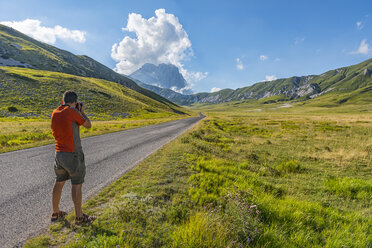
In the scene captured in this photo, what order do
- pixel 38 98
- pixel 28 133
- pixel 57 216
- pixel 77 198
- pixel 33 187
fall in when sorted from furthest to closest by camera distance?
pixel 38 98
pixel 28 133
pixel 33 187
pixel 57 216
pixel 77 198

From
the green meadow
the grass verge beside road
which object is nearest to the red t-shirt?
the green meadow

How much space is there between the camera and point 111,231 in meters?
3.24

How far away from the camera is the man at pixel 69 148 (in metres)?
3.58

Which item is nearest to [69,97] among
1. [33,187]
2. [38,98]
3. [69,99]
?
[69,99]

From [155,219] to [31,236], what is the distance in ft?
8.60

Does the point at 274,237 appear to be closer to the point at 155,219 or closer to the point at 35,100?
the point at 155,219

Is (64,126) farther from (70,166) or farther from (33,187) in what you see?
(33,187)

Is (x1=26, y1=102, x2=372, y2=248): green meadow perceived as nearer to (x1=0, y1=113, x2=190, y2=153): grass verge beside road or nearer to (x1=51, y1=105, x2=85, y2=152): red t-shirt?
(x1=51, y1=105, x2=85, y2=152): red t-shirt

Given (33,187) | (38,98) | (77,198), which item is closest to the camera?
(77,198)

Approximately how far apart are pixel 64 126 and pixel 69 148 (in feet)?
1.72

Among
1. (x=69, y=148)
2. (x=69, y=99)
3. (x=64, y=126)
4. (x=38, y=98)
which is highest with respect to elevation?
(x=38, y=98)

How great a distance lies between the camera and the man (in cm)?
358

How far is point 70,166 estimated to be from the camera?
3617 mm

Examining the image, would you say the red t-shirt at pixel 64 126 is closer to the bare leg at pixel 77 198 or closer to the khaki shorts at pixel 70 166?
the khaki shorts at pixel 70 166
